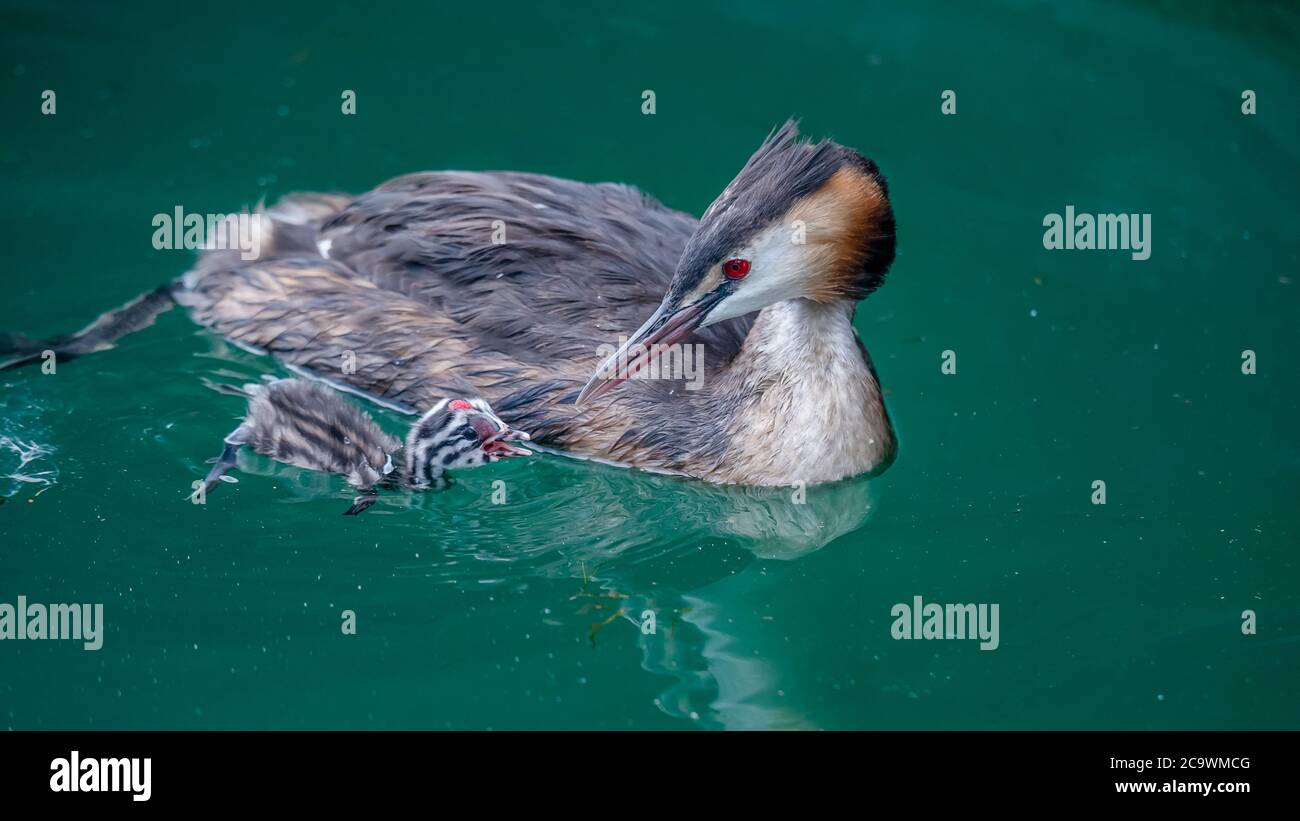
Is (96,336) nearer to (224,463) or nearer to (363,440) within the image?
(224,463)

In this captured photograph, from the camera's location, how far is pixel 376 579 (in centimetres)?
547

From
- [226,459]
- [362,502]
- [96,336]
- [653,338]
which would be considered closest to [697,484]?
[653,338]

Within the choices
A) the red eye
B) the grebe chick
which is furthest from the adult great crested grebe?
the grebe chick

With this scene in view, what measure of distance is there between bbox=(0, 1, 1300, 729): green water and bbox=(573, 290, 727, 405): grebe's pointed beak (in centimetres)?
54

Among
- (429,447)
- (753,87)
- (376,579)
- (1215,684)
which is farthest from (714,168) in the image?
(1215,684)

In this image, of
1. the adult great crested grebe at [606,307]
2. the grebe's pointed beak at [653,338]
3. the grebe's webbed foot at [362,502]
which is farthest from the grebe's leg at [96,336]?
the grebe's pointed beak at [653,338]

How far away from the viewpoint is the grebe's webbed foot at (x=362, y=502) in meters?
5.75

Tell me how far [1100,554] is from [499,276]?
A: 2589 mm

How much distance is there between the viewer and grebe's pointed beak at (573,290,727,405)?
5605 mm

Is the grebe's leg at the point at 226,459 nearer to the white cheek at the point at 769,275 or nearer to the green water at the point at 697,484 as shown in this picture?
the green water at the point at 697,484

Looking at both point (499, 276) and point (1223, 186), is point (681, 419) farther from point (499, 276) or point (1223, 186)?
point (1223, 186)

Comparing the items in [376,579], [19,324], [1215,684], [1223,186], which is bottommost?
[1215,684]

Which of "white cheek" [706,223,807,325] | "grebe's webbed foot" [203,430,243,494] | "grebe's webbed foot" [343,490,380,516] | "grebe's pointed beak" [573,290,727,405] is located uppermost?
"white cheek" [706,223,807,325]

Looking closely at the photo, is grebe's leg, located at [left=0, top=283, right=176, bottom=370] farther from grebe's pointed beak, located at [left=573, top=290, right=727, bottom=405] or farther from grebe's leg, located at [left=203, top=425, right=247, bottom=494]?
grebe's pointed beak, located at [left=573, top=290, right=727, bottom=405]
